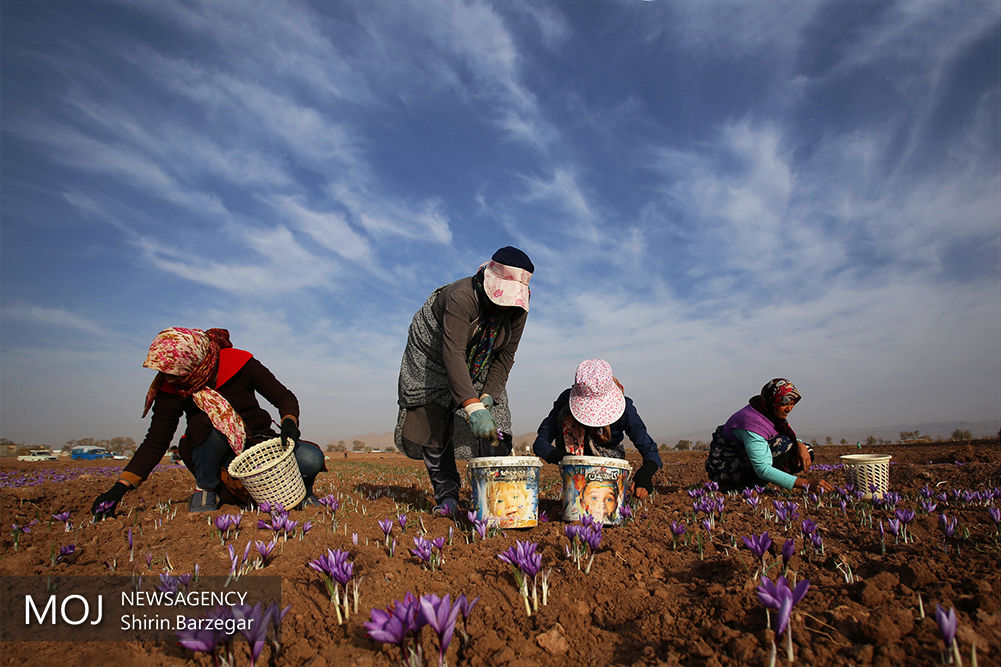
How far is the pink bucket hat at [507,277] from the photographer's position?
4039mm

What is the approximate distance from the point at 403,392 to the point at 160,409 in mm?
1976

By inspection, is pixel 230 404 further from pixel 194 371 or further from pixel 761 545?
pixel 761 545

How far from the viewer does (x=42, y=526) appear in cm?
425

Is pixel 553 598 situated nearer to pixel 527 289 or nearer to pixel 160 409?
pixel 527 289

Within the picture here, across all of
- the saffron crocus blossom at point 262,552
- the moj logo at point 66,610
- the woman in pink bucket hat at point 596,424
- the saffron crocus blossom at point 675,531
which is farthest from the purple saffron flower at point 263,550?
the woman in pink bucket hat at point 596,424

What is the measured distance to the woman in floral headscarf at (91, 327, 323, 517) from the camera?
13.7ft

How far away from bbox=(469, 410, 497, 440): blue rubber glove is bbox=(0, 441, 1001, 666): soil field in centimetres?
69

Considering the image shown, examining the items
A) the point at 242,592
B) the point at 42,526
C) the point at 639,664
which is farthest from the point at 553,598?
the point at 42,526

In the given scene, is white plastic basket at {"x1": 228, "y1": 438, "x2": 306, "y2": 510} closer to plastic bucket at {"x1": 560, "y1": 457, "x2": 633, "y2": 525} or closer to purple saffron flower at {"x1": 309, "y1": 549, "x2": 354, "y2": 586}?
purple saffron flower at {"x1": 309, "y1": 549, "x2": 354, "y2": 586}

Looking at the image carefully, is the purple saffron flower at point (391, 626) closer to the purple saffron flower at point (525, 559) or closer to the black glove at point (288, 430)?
the purple saffron flower at point (525, 559)

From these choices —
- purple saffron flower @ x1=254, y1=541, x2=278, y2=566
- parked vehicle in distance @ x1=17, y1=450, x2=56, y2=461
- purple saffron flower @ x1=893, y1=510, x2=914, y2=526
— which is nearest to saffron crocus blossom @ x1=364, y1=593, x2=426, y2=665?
purple saffron flower @ x1=254, y1=541, x2=278, y2=566

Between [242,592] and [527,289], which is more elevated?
[527,289]

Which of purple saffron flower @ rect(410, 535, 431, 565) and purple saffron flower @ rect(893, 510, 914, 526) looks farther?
purple saffron flower @ rect(893, 510, 914, 526)

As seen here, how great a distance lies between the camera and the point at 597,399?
450cm
